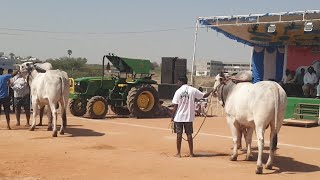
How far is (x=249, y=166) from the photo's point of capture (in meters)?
9.15

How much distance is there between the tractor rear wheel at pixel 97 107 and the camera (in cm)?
1772

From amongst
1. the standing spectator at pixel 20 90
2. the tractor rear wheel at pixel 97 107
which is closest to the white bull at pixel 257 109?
the standing spectator at pixel 20 90

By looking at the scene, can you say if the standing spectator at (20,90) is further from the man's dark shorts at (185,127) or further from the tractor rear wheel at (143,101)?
the man's dark shorts at (185,127)

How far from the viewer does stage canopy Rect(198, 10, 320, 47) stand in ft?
62.8

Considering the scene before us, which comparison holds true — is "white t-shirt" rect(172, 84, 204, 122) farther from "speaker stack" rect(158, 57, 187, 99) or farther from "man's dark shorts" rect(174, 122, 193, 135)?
"speaker stack" rect(158, 57, 187, 99)

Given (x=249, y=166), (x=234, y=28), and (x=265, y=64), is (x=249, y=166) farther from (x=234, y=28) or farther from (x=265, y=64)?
(x=265, y=64)

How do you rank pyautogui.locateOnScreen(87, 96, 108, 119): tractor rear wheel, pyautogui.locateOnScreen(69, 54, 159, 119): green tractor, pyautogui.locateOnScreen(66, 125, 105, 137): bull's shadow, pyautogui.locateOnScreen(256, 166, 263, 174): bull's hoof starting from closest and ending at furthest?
pyautogui.locateOnScreen(256, 166, 263, 174): bull's hoof
pyautogui.locateOnScreen(66, 125, 105, 137): bull's shadow
pyautogui.locateOnScreen(87, 96, 108, 119): tractor rear wheel
pyautogui.locateOnScreen(69, 54, 159, 119): green tractor

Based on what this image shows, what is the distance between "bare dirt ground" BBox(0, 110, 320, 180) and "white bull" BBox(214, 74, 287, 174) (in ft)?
1.84

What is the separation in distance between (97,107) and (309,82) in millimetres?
10254

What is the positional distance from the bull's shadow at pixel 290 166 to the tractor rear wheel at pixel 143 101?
348 inches

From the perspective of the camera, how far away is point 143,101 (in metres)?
19.1

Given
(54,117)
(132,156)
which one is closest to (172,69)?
(54,117)

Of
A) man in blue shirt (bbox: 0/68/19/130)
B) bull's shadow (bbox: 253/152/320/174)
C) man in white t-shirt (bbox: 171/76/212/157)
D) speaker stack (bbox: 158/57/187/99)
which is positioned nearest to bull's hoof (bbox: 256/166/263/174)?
bull's shadow (bbox: 253/152/320/174)

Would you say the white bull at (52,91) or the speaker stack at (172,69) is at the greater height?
the speaker stack at (172,69)
